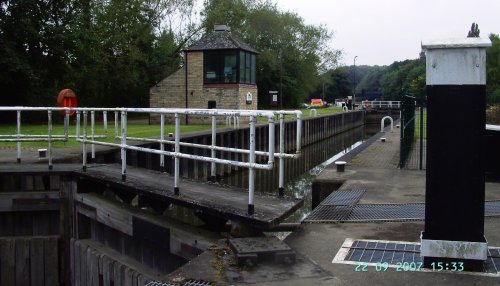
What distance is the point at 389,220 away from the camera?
247 inches

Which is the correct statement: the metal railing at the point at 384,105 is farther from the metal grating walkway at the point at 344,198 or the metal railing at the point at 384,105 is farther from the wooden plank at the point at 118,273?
the wooden plank at the point at 118,273

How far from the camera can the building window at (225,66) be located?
96.2 feet

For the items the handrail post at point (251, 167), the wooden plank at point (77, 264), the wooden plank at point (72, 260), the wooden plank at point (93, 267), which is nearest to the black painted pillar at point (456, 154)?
the handrail post at point (251, 167)

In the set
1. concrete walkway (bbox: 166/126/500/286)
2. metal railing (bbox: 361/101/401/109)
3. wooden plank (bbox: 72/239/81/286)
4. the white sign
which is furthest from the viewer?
metal railing (bbox: 361/101/401/109)

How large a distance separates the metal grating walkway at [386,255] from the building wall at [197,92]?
22974 mm

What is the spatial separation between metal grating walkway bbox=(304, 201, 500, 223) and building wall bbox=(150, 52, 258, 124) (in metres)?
20.9

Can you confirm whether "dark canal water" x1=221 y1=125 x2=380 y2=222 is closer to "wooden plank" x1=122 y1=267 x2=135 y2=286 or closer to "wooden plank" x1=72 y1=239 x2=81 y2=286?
"wooden plank" x1=72 y1=239 x2=81 y2=286

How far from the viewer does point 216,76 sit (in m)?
29.8

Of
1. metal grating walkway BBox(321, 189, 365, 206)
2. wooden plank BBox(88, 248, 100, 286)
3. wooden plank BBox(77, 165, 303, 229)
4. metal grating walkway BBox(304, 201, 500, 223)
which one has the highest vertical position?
wooden plank BBox(77, 165, 303, 229)

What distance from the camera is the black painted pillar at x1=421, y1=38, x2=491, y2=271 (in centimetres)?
406

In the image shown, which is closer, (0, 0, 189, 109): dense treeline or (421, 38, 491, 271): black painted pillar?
(421, 38, 491, 271): black painted pillar

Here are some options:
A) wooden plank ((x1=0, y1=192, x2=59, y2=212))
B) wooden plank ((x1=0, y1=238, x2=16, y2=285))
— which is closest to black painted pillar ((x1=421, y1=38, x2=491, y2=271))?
wooden plank ((x1=0, y1=192, x2=59, y2=212))

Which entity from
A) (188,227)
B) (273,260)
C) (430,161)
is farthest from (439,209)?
(188,227)

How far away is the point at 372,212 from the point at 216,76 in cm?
2368
